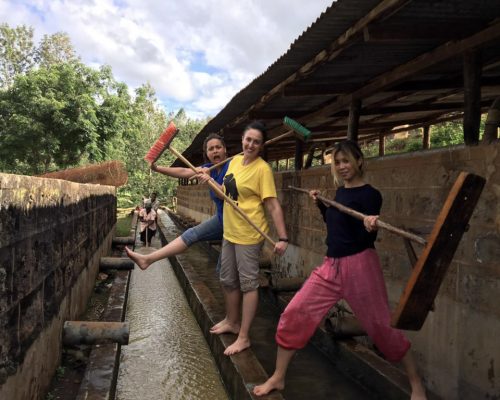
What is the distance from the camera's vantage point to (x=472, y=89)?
10.5 ft

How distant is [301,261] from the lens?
249 inches

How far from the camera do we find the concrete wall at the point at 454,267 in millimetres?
2701

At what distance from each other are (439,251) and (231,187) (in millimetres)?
1889

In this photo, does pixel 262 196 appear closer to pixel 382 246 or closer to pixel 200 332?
pixel 382 246

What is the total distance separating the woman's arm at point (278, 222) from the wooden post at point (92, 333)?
182 cm

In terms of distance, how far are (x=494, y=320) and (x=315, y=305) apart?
111cm

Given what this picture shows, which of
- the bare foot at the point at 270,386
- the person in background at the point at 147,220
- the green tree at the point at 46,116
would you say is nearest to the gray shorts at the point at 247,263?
the bare foot at the point at 270,386

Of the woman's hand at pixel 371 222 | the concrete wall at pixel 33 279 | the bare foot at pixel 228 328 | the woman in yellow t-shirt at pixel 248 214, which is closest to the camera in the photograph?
the concrete wall at pixel 33 279

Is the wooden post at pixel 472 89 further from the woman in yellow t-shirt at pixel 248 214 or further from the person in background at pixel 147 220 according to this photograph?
the person in background at pixel 147 220

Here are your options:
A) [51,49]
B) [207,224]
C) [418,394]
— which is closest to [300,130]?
[207,224]

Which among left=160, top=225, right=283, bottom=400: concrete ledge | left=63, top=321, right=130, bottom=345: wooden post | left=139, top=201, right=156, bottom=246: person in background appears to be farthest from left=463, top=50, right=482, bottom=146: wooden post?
left=139, top=201, right=156, bottom=246: person in background

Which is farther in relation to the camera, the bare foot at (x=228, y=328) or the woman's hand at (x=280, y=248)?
the bare foot at (x=228, y=328)

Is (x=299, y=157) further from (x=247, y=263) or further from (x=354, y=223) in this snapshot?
(x=354, y=223)

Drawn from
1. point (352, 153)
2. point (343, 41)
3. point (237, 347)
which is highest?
point (343, 41)
